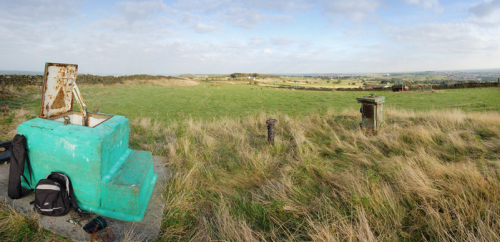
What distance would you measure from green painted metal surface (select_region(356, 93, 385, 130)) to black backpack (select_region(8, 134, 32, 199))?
23.7ft

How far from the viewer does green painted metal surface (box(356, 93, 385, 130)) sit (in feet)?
22.0

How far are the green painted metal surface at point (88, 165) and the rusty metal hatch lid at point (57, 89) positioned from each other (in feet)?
1.58

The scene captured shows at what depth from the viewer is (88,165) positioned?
277 centimetres

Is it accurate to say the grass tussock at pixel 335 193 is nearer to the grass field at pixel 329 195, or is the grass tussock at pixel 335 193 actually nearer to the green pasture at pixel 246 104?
the grass field at pixel 329 195

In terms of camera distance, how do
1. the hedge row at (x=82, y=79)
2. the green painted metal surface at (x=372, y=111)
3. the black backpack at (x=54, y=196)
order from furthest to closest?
the hedge row at (x=82, y=79)
the green painted metal surface at (x=372, y=111)
the black backpack at (x=54, y=196)

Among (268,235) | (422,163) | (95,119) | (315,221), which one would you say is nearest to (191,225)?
(268,235)

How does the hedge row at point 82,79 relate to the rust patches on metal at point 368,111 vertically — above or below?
above

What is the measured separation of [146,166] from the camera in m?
3.31

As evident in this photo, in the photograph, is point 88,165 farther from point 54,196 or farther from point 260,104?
point 260,104

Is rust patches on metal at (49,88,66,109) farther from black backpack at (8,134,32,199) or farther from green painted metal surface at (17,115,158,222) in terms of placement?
black backpack at (8,134,32,199)

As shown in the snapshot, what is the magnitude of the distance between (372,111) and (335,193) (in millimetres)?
4424

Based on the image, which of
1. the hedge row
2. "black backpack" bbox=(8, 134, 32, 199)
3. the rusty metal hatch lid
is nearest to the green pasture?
the hedge row

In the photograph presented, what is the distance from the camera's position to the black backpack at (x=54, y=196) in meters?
2.67

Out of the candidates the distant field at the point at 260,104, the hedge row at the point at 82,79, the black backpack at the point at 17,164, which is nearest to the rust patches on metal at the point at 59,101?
the black backpack at the point at 17,164
